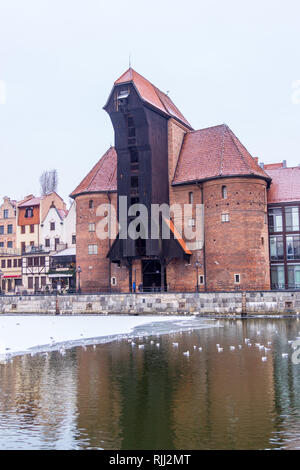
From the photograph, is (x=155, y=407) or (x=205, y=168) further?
(x=205, y=168)

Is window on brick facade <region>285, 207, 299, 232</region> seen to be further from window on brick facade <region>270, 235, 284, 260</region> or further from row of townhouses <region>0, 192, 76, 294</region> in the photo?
row of townhouses <region>0, 192, 76, 294</region>

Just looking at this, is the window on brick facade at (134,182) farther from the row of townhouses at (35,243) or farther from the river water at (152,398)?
the river water at (152,398)

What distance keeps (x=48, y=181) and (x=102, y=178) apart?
1804 inches

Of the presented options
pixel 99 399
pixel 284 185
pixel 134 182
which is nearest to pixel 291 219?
pixel 284 185

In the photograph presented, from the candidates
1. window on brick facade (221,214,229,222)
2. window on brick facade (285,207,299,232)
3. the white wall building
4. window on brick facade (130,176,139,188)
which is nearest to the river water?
window on brick facade (221,214,229,222)

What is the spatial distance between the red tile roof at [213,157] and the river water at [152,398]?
83.8 ft

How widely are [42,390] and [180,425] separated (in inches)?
199

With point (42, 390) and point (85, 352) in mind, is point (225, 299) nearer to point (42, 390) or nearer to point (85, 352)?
point (85, 352)

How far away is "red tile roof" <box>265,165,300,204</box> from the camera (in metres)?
48.4

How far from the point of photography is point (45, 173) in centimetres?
9769

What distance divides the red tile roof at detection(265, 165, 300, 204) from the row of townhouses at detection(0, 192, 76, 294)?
2426 centimetres

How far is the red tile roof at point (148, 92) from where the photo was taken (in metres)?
47.3

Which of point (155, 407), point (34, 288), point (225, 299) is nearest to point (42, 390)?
point (155, 407)

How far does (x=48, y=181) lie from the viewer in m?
97.2
